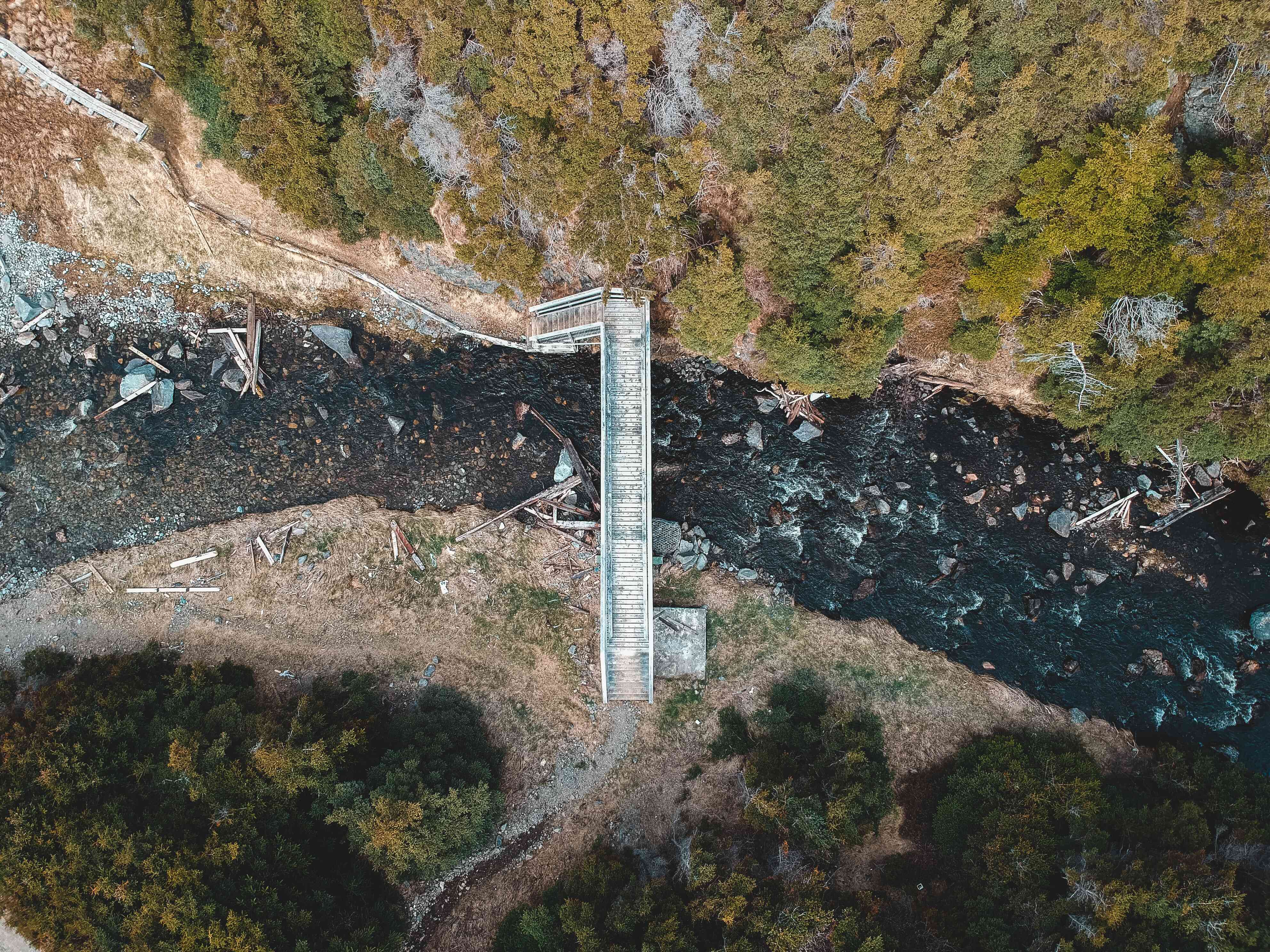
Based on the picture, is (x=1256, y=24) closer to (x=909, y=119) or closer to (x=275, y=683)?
(x=909, y=119)

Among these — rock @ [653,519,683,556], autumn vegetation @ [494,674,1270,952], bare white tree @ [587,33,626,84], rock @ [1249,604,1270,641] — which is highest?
bare white tree @ [587,33,626,84]

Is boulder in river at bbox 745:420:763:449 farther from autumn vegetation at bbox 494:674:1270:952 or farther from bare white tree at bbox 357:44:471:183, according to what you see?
bare white tree at bbox 357:44:471:183

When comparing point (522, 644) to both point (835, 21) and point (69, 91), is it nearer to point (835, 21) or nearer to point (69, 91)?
point (835, 21)

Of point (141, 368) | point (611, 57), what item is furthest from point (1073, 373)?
point (141, 368)

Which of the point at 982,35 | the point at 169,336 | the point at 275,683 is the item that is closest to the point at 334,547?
the point at 275,683

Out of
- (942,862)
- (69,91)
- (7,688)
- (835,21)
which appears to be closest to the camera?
(835,21)

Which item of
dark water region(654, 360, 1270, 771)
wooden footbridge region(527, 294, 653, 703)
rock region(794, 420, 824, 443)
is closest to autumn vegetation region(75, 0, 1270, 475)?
wooden footbridge region(527, 294, 653, 703)

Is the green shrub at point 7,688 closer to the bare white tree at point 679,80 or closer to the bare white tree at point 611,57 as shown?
the bare white tree at point 611,57
